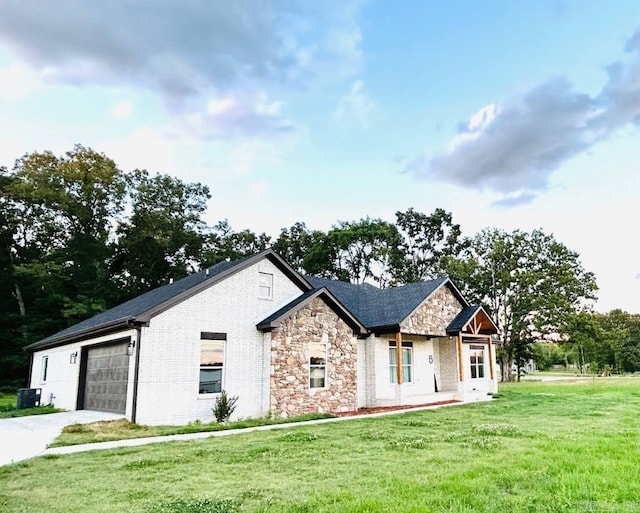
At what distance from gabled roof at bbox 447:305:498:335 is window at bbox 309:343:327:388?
25.6 feet

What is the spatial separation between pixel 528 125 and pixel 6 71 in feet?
56.1

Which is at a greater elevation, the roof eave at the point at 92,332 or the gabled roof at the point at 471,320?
the gabled roof at the point at 471,320

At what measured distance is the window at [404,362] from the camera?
2034 centimetres

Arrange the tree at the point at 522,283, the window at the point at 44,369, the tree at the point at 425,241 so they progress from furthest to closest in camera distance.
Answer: the tree at the point at 425,241 → the tree at the point at 522,283 → the window at the point at 44,369

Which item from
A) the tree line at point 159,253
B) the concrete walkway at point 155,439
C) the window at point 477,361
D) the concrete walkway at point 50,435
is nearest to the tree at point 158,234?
the tree line at point 159,253

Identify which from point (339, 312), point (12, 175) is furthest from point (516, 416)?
point (12, 175)

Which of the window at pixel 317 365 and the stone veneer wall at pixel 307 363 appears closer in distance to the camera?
the stone veneer wall at pixel 307 363

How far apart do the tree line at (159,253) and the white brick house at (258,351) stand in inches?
451

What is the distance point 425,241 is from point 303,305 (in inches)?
1331

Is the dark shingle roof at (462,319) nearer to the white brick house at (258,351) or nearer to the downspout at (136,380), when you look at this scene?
the white brick house at (258,351)

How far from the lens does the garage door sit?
14505 millimetres

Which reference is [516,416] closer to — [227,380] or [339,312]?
[339,312]

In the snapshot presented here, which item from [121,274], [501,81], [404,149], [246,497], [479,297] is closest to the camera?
[246,497]

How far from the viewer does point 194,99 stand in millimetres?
15984
